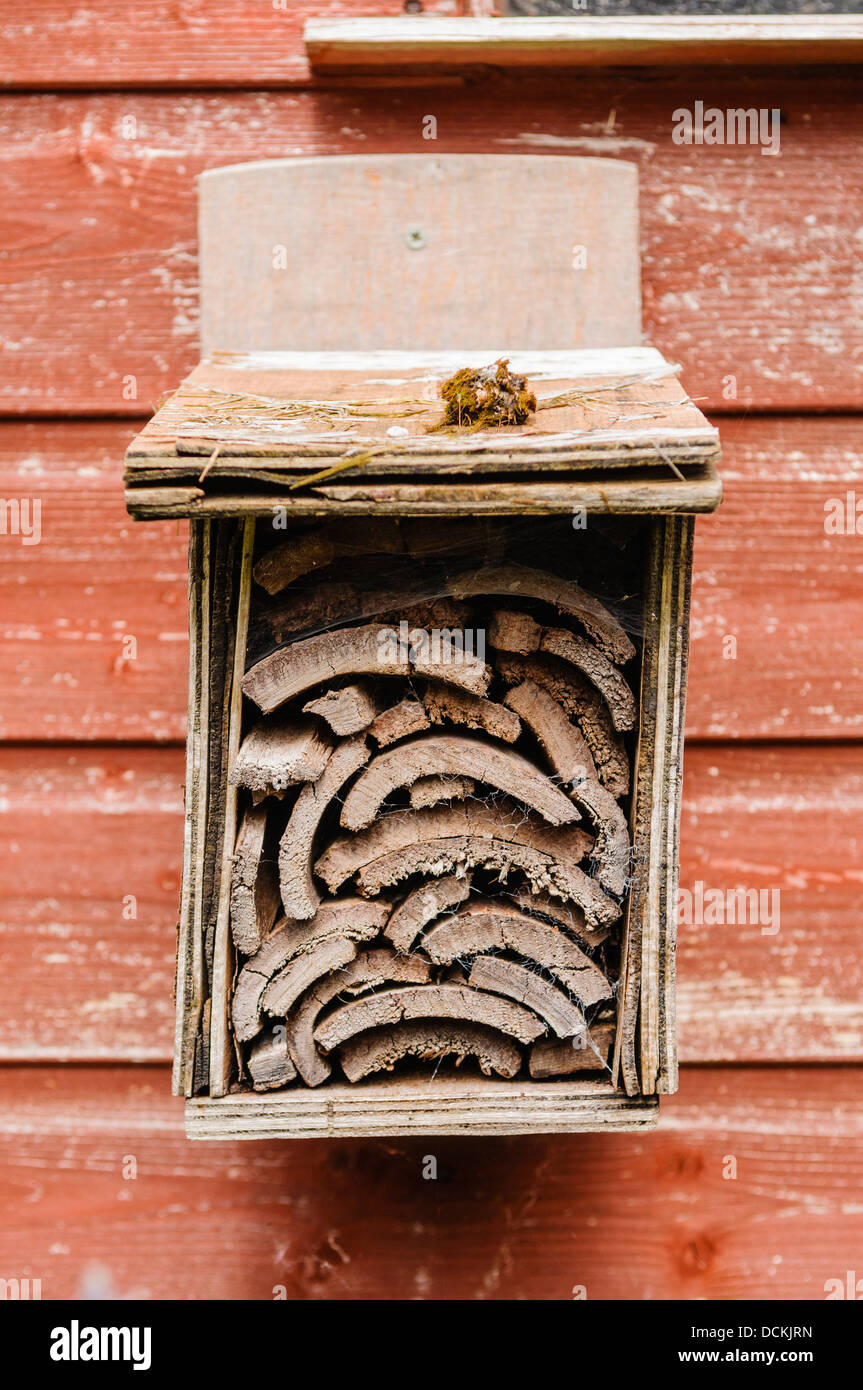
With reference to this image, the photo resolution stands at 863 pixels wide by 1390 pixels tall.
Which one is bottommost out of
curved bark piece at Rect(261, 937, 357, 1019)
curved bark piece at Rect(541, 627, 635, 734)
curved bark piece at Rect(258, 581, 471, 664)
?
curved bark piece at Rect(261, 937, 357, 1019)

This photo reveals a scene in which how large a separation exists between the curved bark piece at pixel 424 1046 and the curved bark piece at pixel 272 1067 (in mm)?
38

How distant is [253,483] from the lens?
540 millimetres

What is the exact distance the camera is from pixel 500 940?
2.06 ft

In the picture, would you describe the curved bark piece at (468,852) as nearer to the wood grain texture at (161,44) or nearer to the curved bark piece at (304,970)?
the curved bark piece at (304,970)

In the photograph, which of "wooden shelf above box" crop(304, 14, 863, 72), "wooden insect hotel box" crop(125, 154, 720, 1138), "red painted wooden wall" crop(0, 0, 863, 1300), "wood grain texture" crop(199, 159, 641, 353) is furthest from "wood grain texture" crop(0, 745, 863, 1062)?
"wooden shelf above box" crop(304, 14, 863, 72)

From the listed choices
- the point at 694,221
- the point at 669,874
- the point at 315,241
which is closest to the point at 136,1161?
the point at 669,874

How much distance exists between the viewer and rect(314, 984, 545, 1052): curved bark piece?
629 mm

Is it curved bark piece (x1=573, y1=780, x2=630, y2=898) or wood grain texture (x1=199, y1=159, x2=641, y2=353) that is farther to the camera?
wood grain texture (x1=199, y1=159, x2=641, y2=353)

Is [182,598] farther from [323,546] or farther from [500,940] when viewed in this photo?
[500,940]

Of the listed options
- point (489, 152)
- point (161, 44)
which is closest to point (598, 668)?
point (489, 152)

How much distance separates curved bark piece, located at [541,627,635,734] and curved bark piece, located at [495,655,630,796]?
0.05ft

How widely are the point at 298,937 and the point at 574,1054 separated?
0.20 metres

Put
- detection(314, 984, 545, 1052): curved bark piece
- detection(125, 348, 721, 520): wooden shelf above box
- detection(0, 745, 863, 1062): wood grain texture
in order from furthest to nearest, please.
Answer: detection(0, 745, 863, 1062): wood grain texture
detection(314, 984, 545, 1052): curved bark piece
detection(125, 348, 721, 520): wooden shelf above box

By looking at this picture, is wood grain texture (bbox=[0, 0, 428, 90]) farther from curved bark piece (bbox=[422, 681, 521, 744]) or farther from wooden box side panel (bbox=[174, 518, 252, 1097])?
curved bark piece (bbox=[422, 681, 521, 744])
